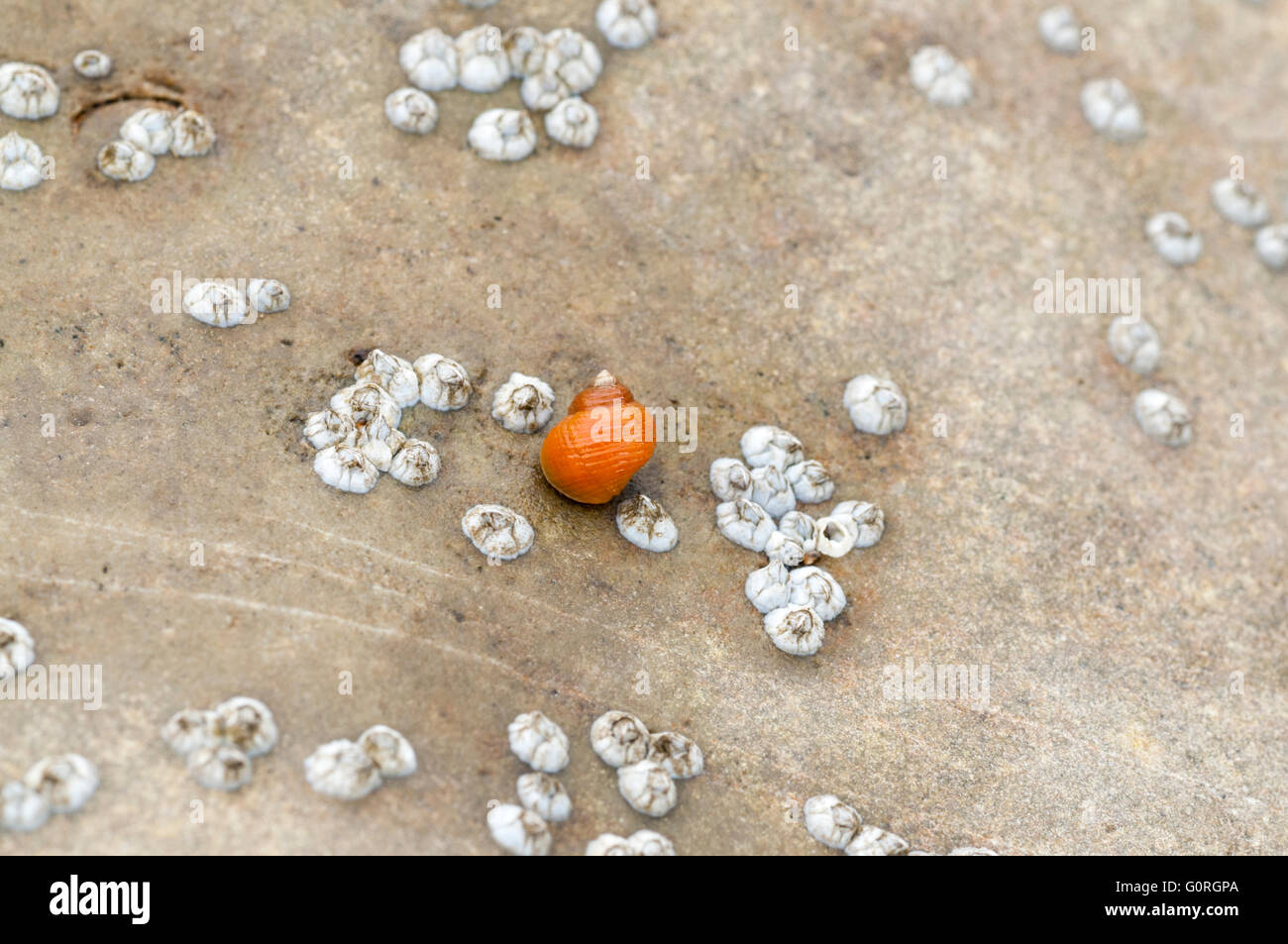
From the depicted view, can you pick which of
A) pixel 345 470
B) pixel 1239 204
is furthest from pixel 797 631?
pixel 1239 204

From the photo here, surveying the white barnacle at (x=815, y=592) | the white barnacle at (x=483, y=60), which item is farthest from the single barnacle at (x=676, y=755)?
the white barnacle at (x=483, y=60)

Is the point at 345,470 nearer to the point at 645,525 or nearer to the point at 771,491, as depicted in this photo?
the point at 645,525

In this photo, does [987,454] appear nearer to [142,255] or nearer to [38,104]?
[142,255]

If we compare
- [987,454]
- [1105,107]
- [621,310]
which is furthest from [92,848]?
[1105,107]

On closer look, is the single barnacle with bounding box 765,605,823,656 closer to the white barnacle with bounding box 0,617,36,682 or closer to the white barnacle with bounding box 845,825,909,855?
the white barnacle with bounding box 845,825,909,855

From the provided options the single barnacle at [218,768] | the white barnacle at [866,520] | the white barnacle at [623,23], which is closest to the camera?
the single barnacle at [218,768]

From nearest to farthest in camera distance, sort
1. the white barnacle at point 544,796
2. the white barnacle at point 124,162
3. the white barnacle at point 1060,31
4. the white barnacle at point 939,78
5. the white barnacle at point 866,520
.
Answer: the white barnacle at point 544,796 < the white barnacle at point 866,520 < the white barnacle at point 124,162 < the white barnacle at point 939,78 < the white barnacle at point 1060,31

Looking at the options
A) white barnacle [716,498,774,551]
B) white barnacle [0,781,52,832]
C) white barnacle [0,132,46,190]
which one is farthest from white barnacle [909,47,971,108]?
white barnacle [0,781,52,832]

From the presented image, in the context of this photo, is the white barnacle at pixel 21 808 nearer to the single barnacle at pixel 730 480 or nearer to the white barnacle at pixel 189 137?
the single barnacle at pixel 730 480
